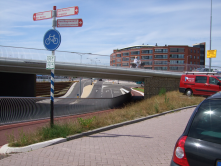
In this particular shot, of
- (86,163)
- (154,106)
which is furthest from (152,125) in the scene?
(86,163)

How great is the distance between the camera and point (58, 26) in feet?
23.9

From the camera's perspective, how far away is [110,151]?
5594mm

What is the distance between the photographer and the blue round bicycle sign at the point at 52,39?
276 inches

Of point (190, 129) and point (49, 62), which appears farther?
point (49, 62)

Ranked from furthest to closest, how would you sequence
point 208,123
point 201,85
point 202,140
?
1. point 201,85
2. point 208,123
3. point 202,140

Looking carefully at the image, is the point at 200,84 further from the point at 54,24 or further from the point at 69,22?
the point at 54,24

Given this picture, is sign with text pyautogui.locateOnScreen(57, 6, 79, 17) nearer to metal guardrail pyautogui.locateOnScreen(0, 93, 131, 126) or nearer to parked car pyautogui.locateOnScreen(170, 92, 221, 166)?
parked car pyautogui.locateOnScreen(170, 92, 221, 166)

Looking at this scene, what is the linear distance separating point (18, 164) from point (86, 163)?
59.5 inches

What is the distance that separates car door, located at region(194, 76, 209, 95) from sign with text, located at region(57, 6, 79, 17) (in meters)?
14.8

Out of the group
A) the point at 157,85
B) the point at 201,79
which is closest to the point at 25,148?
the point at 201,79

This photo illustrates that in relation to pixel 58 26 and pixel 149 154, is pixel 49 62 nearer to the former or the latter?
pixel 58 26

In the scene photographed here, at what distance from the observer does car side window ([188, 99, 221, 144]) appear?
2.87m

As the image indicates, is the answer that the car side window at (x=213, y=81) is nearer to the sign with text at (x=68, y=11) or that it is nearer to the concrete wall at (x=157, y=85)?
the concrete wall at (x=157, y=85)

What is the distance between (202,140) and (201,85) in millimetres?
16805
